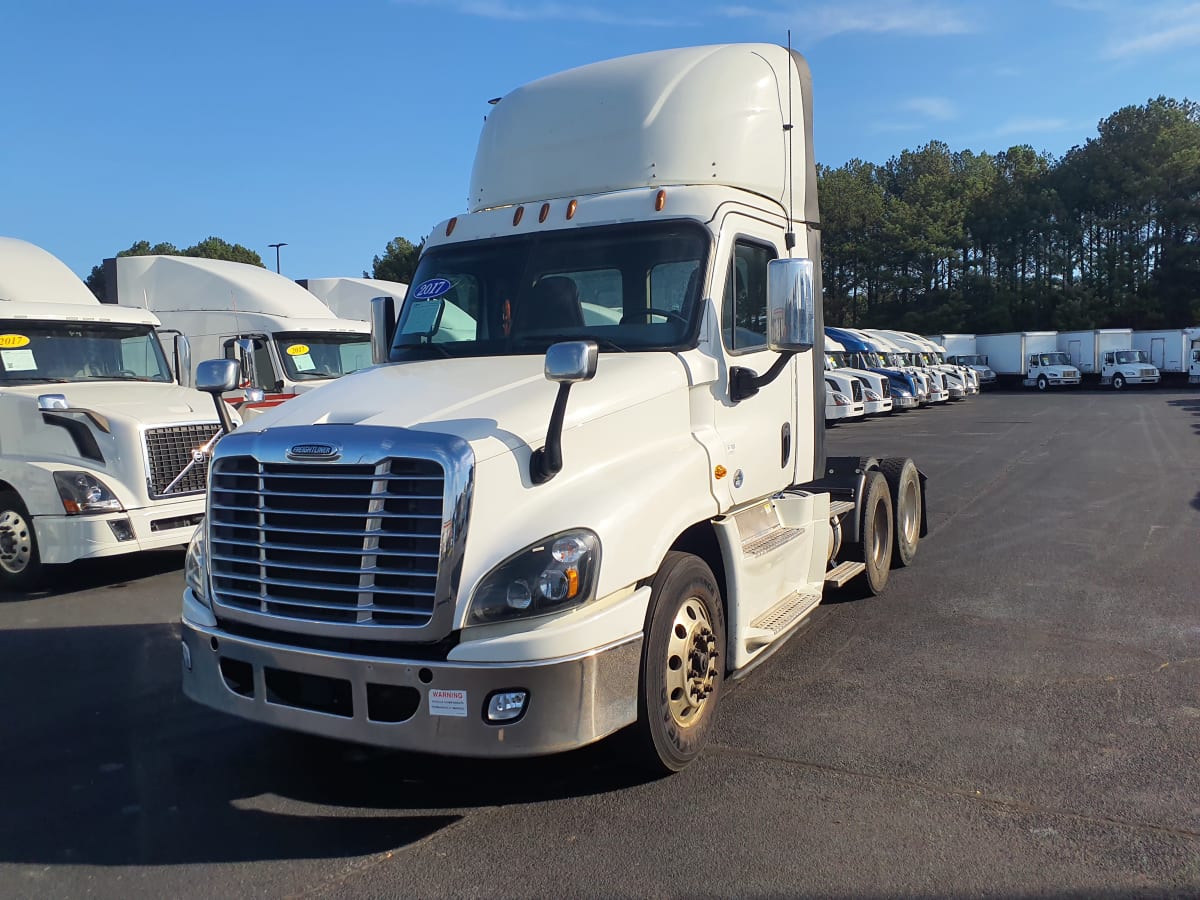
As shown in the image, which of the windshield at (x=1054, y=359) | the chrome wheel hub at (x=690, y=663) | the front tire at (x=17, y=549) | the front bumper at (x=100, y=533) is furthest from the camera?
the windshield at (x=1054, y=359)

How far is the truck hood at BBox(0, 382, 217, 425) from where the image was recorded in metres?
8.83

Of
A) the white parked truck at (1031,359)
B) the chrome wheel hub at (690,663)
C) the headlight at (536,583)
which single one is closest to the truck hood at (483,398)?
the headlight at (536,583)

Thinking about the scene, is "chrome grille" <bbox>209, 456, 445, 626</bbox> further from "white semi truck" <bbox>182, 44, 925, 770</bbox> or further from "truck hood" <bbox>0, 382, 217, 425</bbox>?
"truck hood" <bbox>0, 382, 217, 425</bbox>

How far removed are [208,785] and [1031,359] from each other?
53686mm

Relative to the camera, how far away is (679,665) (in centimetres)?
445

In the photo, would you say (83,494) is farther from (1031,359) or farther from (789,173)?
(1031,359)

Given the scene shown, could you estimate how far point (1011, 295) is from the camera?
6819 cm

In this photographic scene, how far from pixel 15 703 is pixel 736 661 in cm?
416

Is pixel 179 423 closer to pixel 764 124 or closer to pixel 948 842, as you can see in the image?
pixel 764 124

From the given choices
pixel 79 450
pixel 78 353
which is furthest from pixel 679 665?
pixel 78 353

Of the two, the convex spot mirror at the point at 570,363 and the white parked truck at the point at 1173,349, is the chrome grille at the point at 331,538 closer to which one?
the convex spot mirror at the point at 570,363

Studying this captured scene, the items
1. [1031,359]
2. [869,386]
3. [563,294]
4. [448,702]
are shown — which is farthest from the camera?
[1031,359]

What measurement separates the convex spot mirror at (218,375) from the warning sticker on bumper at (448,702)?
2228 millimetres

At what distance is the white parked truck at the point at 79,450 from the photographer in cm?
834
